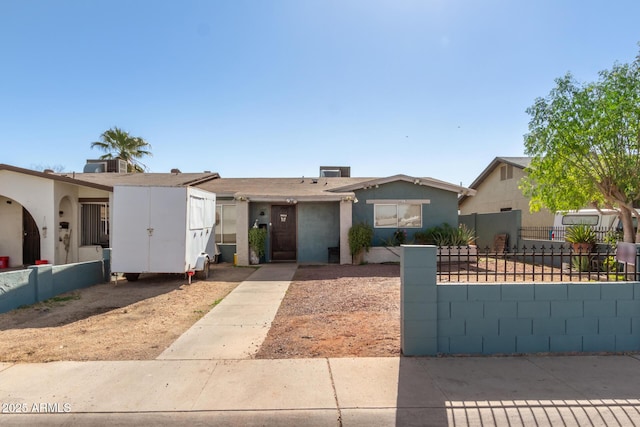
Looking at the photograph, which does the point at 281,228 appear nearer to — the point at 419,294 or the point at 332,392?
the point at 419,294

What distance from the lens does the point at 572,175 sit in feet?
33.7

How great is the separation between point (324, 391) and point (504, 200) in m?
22.8

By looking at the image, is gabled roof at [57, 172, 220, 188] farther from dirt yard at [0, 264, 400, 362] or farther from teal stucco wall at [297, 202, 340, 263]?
dirt yard at [0, 264, 400, 362]

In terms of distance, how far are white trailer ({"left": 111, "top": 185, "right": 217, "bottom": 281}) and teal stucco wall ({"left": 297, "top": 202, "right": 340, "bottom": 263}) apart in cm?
551

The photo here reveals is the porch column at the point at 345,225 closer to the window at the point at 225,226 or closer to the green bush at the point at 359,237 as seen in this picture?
the green bush at the point at 359,237

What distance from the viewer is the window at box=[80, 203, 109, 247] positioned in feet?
47.8

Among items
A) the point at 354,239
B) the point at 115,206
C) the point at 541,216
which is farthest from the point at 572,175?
the point at 541,216

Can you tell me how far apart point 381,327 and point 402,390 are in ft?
7.31

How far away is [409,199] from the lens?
1528cm

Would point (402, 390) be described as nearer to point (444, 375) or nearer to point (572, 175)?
point (444, 375)

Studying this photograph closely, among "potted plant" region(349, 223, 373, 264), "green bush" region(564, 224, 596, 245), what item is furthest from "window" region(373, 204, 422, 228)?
"green bush" region(564, 224, 596, 245)

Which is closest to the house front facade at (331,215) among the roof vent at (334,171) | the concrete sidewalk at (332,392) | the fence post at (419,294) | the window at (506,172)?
the roof vent at (334,171)

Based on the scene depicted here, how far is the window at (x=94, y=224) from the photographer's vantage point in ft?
47.8

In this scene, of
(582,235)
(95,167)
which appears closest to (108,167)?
(95,167)
